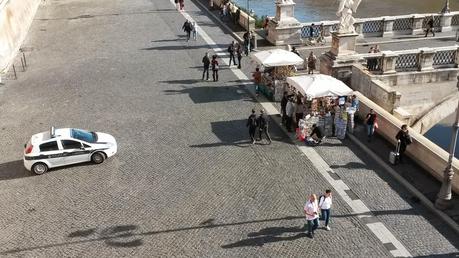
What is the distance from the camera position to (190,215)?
14.0 metres

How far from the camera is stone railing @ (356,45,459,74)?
72.3 ft

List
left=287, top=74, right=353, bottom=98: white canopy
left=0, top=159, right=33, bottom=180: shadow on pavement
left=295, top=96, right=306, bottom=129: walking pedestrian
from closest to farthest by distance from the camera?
1. left=0, top=159, right=33, bottom=180: shadow on pavement
2. left=287, top=74, right=353, bottom=98: white canopy
3. left=295, top=96, right=306, bottom=129: walking pedestrian

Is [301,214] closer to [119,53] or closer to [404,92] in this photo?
[404,92]

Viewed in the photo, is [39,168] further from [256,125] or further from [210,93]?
[210,93]

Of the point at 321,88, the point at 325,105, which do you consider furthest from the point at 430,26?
the point at 321,88

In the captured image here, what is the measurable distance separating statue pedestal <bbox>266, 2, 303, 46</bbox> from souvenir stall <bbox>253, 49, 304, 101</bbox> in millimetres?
6865

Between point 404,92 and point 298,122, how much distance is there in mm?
6719

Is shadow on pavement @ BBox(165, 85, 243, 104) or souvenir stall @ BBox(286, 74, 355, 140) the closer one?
souvenir stall @ BBox(286, 74, 355, 140)

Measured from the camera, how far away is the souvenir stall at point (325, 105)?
18.1m

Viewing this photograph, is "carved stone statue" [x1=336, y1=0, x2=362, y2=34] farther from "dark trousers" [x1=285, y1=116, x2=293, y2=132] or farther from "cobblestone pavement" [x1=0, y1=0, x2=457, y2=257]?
"dark trousers" [x1=285, y1=116, x2=293, y2=132]

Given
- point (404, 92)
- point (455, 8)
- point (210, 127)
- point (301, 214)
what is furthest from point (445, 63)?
point (455, 8)

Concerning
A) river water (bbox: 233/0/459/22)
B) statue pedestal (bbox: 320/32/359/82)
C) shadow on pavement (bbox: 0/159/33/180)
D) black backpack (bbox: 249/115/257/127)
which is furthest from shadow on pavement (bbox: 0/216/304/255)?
river water (bbox: 233/0/459/22)

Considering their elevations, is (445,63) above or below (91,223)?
above

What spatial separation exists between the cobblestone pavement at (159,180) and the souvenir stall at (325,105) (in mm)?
1233
